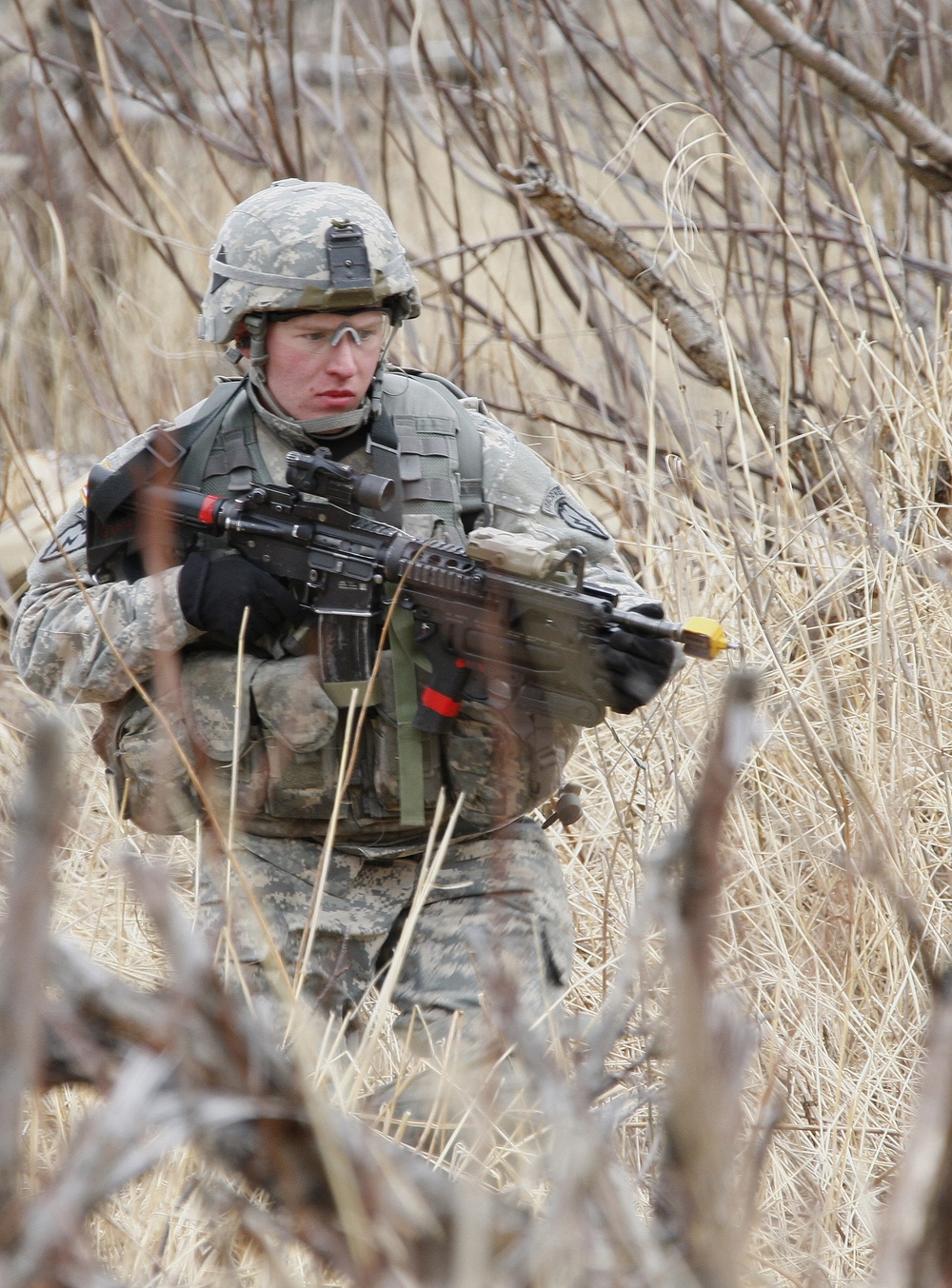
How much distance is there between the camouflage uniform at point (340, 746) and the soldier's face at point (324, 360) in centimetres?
5

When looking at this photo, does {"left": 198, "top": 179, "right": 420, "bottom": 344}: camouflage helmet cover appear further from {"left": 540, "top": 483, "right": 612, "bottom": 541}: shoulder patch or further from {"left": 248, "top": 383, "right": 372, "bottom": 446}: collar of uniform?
{"left": 540, "top": 483, "right": 612, "bottom": 541}: shoulder patch

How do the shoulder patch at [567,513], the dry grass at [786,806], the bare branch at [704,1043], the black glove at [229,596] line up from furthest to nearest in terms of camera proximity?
the shoulder patch at [567,513]
the black glove at [229,596]
the dry grass at [786,806]
the bare branch at [704,1043]

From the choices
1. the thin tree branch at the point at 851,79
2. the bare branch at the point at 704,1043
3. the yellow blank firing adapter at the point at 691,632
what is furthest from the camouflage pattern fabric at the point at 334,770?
the bare branch at the point at 704,1043

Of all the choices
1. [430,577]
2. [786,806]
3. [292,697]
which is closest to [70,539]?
[292,697]

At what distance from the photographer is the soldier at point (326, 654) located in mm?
2688

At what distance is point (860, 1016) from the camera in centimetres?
255

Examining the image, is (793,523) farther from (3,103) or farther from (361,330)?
(3,103)

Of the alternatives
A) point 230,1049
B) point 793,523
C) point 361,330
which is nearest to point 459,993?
point 361,330

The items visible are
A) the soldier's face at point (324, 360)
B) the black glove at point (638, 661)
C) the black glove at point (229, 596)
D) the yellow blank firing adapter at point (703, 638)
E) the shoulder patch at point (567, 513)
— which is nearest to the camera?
the yellow blank firing adapter at point (703, 638)

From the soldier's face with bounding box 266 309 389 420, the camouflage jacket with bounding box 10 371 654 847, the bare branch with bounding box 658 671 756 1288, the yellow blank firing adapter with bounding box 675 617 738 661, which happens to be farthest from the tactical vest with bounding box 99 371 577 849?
the bare branch with bounding box 658 671 756 1288

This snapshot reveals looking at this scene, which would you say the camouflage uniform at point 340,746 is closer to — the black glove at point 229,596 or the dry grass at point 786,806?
the black glove at point 229,596

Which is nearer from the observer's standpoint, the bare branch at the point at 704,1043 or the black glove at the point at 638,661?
the bare branch at the point at 704,1043

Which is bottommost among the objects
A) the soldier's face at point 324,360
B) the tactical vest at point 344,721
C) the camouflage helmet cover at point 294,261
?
the tactical vest at point 344,721

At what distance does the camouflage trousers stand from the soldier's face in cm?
90
